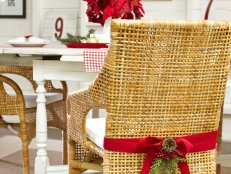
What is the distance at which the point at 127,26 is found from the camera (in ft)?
4.47

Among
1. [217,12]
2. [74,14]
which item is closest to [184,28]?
[217,12]

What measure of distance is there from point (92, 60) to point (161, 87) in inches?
19.0

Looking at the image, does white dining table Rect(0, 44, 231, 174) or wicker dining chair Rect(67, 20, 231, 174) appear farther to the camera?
white dining table Rect(0, 44, 231, 174)

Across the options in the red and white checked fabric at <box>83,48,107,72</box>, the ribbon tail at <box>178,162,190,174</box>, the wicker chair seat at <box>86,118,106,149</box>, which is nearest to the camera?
the ribbon tail at <box>178,162,190,174</box>

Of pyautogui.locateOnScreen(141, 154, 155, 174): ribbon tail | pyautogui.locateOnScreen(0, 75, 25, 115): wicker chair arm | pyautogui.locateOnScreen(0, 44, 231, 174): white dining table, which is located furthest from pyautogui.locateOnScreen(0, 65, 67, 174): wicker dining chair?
pyautogui.locateOnScreen(141, 154, 155, 174): ribbon tail

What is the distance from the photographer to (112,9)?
7.46 feet

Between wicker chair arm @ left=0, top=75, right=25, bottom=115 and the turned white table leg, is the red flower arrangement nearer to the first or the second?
the turned white table leg

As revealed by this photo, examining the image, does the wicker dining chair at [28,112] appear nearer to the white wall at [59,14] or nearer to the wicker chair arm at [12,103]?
the wicker chair arm at [12,103]

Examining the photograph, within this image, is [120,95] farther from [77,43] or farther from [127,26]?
[77,43]

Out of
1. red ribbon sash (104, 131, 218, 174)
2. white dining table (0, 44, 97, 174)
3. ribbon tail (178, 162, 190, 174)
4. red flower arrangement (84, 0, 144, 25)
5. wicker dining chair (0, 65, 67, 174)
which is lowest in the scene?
wicker dining chair (0, 65, 67, 174)

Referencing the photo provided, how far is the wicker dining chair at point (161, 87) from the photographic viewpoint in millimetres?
1394

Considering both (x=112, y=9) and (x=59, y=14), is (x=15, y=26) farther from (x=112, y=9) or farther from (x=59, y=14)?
(x=112, y=9)

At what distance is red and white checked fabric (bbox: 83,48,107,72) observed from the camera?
1864 mm

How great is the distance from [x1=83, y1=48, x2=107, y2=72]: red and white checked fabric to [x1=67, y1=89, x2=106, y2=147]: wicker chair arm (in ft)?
0.48
